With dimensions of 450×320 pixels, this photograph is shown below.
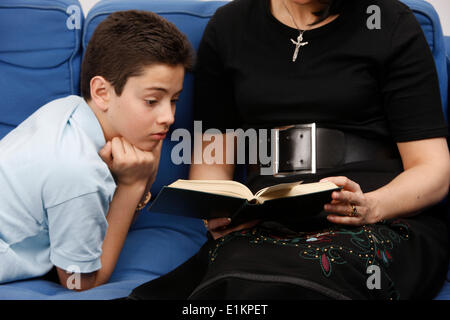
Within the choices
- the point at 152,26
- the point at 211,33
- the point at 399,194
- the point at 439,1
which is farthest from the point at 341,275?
the point at 439,1

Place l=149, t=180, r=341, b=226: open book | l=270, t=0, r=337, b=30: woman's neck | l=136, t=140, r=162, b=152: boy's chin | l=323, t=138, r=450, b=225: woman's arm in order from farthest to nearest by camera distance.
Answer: l=270, t=0, r=337, b=30: woman's neck, l=136, t=140, r=162, b=152: boy's chin, l=323, t=138, r=450, b=225: woman's arm, l=149, t=180, r=341, b=226: open book

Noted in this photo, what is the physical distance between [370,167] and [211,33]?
0.53 metres

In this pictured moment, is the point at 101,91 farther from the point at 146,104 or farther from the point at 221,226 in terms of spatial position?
the point at 221,226

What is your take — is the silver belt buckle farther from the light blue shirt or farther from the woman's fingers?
the light blue shirt

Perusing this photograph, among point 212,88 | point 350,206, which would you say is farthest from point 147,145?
point 350,206

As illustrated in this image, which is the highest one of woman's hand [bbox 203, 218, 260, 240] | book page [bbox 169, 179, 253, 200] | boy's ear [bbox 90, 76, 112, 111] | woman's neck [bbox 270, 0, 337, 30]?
woman's neck [bbox 270, 0, 337, 30]

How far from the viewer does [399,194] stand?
109cm

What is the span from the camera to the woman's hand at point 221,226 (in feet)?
3.49

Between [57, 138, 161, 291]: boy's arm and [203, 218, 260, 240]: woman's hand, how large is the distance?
7.0 inches

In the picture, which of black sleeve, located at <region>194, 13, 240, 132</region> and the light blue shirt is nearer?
the light blue shirt

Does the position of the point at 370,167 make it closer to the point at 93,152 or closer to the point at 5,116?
the point at 93,152

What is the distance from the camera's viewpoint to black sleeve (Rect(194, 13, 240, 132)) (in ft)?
4.50

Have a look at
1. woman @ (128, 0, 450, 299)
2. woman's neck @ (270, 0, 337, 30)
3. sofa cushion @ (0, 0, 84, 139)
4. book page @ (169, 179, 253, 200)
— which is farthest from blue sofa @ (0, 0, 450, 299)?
book page @ (169, 179, 253, 200)

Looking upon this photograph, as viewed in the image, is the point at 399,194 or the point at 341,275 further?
the point at 399,194
